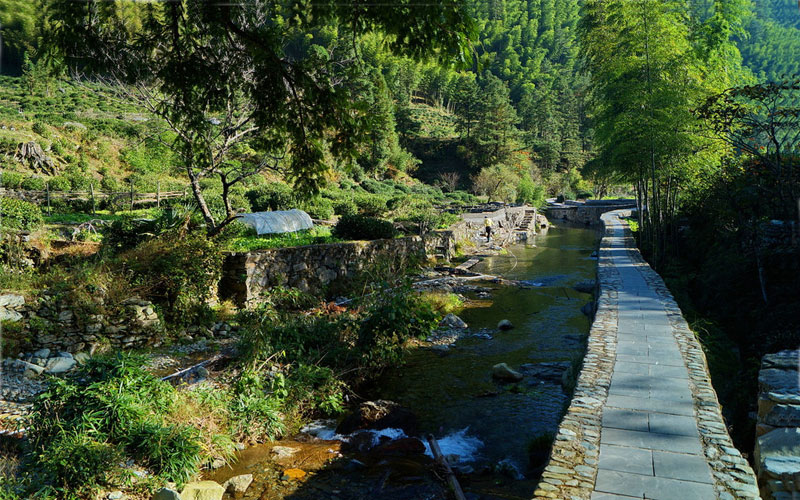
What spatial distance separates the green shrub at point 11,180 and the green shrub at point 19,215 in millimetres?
13292

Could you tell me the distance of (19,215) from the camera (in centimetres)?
1030

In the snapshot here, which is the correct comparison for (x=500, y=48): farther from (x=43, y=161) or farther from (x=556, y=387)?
(x=556, y=387)

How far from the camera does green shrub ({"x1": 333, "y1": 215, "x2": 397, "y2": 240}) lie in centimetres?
1422

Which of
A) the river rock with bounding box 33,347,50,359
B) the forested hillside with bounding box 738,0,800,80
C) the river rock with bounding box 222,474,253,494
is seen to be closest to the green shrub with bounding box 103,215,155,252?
the river rock with bounding box 33,347,50,359

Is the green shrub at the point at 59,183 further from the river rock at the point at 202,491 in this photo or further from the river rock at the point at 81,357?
the river rock at the point at 202,491

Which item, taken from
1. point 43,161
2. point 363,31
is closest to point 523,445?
point 363,31

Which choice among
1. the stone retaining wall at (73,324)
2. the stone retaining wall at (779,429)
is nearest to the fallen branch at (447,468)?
the stone retaining wall at (779,429)

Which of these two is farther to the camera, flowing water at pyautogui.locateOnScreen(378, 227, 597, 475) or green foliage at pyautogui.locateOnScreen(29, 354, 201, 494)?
flowing water at pyautogui.locateOnScreen(378, 227, 597, 475)

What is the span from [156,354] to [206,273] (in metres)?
2.05

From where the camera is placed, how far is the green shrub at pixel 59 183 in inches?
879

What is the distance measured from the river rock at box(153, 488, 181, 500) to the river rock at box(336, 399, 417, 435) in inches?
86.2

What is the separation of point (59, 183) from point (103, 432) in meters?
23.2

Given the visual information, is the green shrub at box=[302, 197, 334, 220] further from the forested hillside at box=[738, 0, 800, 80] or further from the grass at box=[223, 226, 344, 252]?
the forested hillside at box=[738, 0, 800, 80]

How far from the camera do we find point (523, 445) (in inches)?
222
